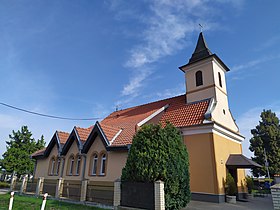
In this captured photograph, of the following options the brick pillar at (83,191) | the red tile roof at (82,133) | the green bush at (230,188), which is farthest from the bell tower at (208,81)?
the brick pillar at (83,191)

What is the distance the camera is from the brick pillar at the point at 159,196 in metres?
8.60

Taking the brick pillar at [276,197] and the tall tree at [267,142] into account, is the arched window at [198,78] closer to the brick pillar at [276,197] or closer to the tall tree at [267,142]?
the brick pillar at [276,197]

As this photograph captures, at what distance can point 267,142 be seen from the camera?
30.2 m

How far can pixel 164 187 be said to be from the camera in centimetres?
923

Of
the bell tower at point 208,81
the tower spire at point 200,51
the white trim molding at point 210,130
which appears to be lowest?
the white trim molding at point 210,130

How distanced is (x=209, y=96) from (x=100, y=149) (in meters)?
9.68

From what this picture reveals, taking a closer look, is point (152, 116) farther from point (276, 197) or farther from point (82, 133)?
point (276, 197)

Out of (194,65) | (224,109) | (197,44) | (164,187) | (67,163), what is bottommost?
(164,187)

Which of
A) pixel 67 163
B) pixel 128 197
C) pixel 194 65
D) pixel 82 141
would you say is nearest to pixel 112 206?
pixel 128 197

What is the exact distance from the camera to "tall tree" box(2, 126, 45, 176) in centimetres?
2669

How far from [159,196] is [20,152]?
1007 inches

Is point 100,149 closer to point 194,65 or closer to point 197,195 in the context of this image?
point 197,195

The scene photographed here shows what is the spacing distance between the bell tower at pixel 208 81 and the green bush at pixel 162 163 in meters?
6.69

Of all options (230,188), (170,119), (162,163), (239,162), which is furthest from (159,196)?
(170,119)
